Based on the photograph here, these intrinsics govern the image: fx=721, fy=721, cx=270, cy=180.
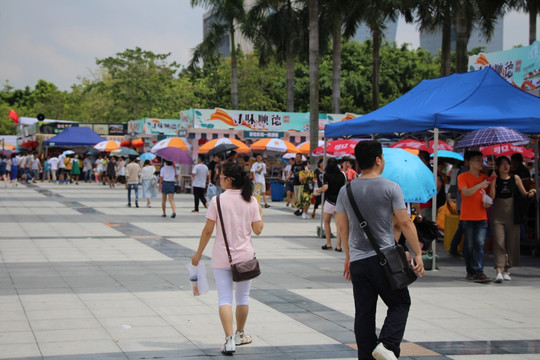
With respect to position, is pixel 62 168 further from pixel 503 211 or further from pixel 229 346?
pixel 229 346

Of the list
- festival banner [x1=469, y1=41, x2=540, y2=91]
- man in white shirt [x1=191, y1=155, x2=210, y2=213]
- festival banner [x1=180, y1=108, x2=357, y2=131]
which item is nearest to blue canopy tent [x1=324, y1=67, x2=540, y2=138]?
festival banner [x1=469, y1=41, x2=540, y2=91]

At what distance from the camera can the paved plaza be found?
598cm

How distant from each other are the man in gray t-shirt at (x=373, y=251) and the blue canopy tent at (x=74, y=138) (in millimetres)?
42229

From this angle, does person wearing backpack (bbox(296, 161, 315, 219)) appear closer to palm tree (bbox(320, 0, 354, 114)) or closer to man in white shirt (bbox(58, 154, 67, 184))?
palm tree (bbox(320, 0, 354, 114))

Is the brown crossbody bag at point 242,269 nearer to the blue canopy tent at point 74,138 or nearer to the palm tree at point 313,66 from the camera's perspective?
the palm tree at point 313,66

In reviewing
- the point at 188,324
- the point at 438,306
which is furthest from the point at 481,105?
the point at 188,324

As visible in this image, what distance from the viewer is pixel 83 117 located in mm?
76000

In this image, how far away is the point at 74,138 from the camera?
45594 mm

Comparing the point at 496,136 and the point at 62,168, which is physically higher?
the point at 496,136

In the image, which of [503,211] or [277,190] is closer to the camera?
[503,211]

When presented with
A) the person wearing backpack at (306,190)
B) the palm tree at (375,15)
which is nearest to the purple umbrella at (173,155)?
the person wearing backpack at (306,190)

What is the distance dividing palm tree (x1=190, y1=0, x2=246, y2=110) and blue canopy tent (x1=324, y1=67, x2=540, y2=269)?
84.6ft

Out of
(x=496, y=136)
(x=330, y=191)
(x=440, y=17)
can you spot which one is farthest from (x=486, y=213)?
(x=440, y=17)

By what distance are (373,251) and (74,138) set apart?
4296cm
